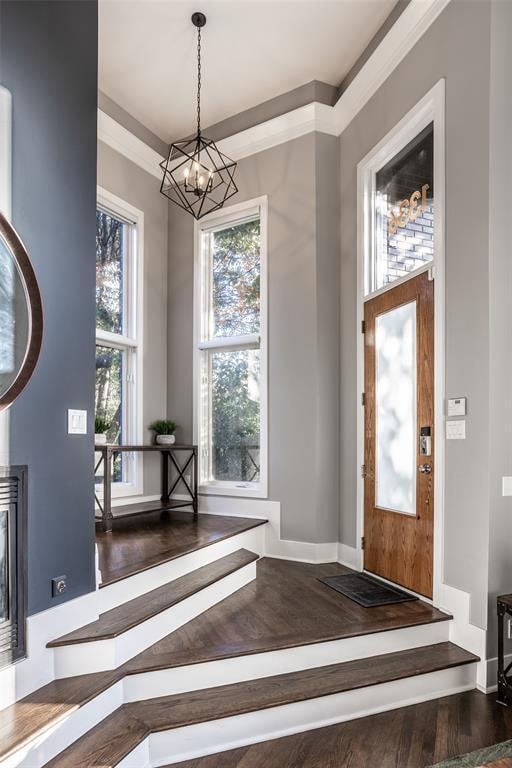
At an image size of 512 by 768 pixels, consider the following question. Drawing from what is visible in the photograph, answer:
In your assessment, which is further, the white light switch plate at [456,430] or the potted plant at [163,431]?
the potted plant at [163,431]

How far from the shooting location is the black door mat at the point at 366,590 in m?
3.12

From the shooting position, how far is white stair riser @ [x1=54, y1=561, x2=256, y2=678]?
88.6 inches

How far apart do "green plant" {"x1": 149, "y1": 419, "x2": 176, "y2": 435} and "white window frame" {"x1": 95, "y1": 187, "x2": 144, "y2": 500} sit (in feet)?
0.48

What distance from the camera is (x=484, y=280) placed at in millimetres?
2670

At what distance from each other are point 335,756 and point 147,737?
2.63 ft

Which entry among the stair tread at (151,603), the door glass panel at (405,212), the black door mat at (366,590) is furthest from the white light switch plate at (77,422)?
the door glass panel at (405,212)

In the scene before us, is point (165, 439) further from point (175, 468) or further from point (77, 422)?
point (77, 422)

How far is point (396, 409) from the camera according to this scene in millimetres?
3473

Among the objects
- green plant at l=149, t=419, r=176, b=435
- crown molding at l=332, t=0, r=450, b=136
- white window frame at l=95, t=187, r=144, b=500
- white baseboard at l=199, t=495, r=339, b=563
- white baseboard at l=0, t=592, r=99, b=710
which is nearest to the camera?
white baseboard at l=0, t=592, r=99, b=710

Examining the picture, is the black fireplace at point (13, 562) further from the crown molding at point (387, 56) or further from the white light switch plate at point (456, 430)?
the crown molding at point (387, 56)

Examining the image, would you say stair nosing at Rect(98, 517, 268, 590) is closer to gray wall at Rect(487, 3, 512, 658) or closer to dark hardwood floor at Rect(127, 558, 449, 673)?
dark hardwood floor at Rect(127, 558, 449, 673)

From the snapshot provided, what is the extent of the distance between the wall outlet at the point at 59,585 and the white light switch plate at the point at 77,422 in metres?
0.68

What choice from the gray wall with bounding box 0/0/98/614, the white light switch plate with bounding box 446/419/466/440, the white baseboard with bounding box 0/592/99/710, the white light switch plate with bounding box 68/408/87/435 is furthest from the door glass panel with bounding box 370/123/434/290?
the white baseboard with bounding box 0/592/99/710

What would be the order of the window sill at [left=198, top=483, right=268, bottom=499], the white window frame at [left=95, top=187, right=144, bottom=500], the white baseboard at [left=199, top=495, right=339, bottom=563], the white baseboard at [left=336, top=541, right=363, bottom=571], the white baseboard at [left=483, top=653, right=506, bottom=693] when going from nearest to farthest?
the white baseboard at [left=483, top=653, right=506, bottom=693] → the white baseboard at [left=336, top=541, right=363, bottom=571] → the white baseboard at [left=199, top=495, right=339, bottom=563] → the window sill at [left=198, top=483, right=268, bottom=499] → the white window frame at [left=95, top=187, right=144, bottom=500]
